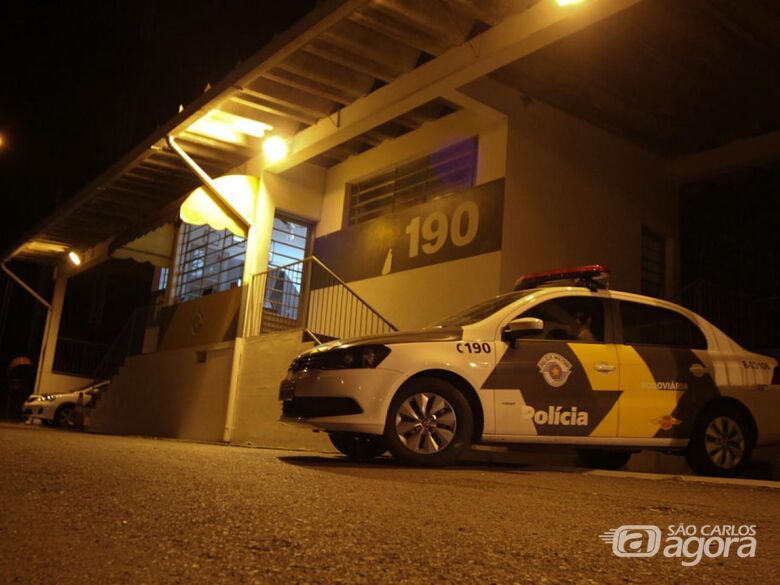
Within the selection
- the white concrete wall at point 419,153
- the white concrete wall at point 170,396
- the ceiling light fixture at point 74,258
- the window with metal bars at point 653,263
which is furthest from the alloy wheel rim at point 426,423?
the ceiling light fixture at point 74,258

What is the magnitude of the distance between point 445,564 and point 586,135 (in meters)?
10.5

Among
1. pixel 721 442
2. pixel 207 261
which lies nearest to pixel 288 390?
pixel 721 442

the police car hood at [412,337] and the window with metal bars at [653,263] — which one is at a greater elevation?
the window with metal bars at [653,263]

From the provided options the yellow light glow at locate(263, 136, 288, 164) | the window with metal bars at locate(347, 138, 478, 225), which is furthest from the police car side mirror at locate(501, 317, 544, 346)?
the yellow light glow at locate(263, 136, 288, 164)

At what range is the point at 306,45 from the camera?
8.70 metres

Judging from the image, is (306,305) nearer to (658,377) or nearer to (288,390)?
(288,390)

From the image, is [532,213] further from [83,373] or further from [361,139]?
[83,373]

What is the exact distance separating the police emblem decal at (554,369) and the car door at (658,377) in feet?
1.80

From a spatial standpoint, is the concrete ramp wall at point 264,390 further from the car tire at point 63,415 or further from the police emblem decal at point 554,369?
the car tire at point 63,415

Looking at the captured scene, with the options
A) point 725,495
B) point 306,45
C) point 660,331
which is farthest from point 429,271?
point 725,495

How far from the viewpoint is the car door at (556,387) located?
624 centimetres

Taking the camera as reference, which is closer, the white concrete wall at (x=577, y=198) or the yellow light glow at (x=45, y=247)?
the white concrete wall at (x=577, y=198)

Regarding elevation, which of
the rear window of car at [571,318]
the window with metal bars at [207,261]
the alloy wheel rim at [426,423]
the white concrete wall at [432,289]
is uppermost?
the window with metal bars at [207,261]

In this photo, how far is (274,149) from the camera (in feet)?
39.9
